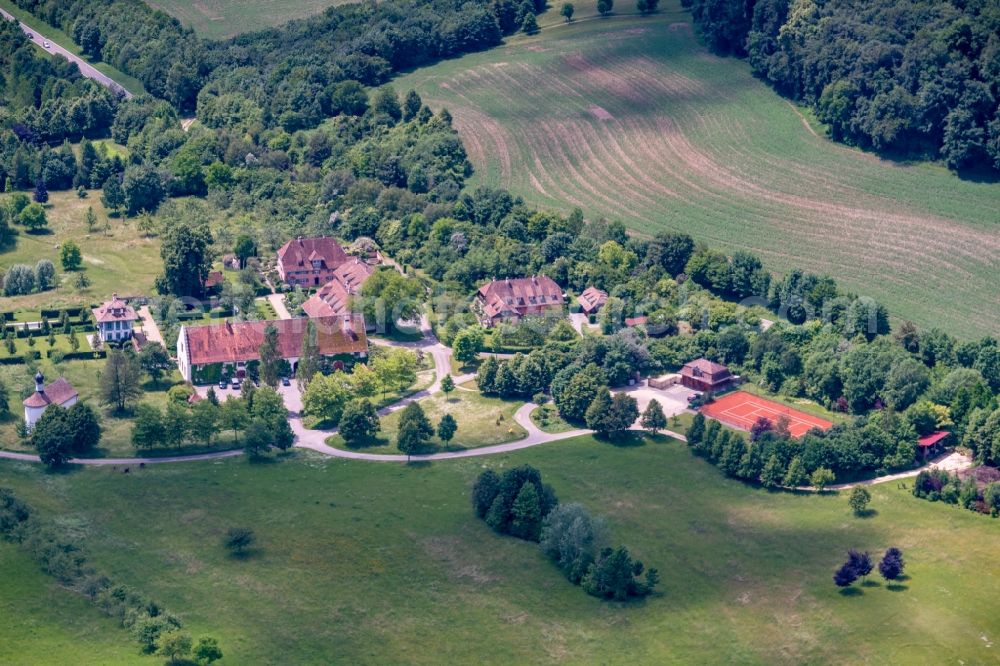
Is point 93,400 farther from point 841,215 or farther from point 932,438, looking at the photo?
point 841,215

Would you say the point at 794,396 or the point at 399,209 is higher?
the point at 399,209

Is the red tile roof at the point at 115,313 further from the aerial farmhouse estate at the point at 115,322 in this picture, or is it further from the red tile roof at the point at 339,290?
the red tile roof at the point at 339,290

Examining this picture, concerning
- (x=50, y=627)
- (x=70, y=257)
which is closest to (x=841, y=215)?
(x=70, y=257)

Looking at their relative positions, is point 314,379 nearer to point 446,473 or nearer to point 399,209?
point 446,473

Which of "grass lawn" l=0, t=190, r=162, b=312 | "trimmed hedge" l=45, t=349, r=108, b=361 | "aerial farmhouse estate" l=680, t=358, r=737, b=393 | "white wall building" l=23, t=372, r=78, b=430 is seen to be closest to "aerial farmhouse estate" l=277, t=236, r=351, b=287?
"grass lawn" l=0, t=190, r=162, b=312

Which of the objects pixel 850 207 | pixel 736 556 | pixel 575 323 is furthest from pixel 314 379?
pixel 850 207
